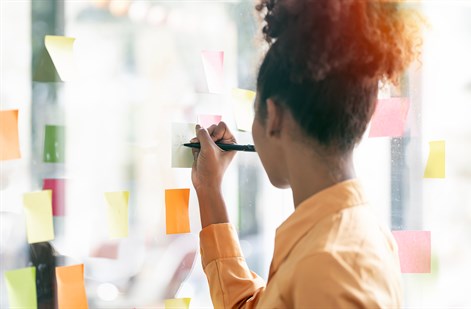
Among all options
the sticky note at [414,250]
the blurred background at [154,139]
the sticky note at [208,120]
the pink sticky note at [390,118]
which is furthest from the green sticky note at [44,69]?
the sticky note at [414,250]

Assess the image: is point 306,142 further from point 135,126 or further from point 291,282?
point 135,126

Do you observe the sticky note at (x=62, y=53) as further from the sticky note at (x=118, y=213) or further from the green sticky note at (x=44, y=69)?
the sticky note at (x=118, y=213)

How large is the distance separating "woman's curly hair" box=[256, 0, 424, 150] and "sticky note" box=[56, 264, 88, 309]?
17.0 inches

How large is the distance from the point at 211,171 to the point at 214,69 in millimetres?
197

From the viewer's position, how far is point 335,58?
76cm

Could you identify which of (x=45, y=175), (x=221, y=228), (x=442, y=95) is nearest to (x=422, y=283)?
(x=442, y=95)

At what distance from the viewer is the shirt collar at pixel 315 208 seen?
2.61ft

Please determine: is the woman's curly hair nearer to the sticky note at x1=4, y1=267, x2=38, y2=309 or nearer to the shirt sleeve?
the shirt sleeve

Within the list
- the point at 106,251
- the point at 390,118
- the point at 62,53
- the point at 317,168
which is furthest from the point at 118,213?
the point at 390,118

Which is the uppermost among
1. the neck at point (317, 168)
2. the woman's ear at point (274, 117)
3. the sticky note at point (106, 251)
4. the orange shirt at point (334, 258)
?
the woman's ear at point (274, 117)

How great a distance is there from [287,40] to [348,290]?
32 cm

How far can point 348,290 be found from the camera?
2.29 feet

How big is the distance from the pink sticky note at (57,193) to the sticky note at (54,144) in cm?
3

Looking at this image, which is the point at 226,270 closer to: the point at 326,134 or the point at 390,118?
the point at 326,134
